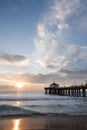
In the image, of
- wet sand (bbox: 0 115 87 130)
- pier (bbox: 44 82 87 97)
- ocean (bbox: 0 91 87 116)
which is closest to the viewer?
wet sand (bbox: 0 115 87 130)

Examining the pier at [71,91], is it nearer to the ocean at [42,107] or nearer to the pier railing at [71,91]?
the pier railing at [71,91]

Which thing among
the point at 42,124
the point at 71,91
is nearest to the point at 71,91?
the point at 71,91

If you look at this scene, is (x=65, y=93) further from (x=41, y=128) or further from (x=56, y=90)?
(x=41, y=128)

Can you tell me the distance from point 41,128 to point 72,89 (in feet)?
223

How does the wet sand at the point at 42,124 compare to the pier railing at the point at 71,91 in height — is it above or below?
below

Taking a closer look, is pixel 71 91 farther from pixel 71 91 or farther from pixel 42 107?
pixel 42 107

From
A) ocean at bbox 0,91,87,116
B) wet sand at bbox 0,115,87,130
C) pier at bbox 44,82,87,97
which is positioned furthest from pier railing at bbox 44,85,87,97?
wet sand at bbox 0,115,87,130

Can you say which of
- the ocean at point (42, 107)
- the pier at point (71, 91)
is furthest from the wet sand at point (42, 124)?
the pier at point (71, 91)

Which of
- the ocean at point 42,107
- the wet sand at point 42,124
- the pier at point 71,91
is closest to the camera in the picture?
the wet sand at point 42,124

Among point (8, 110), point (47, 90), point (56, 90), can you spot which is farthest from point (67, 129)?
point (47, 90)

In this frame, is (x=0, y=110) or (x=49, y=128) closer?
(x=49, y=128)

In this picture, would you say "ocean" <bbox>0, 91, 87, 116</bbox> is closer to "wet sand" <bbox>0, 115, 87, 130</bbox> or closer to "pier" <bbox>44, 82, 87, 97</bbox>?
"wet sand" <bbox>0, 115, 87, 130</bbox>

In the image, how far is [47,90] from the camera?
112625 mm

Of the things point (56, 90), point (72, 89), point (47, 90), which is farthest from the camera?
point (47, 90)
